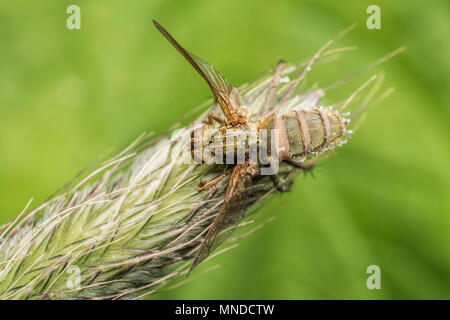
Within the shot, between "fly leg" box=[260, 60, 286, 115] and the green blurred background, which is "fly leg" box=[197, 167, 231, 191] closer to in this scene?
"fly leg" box=[260, 60, 286, 115]

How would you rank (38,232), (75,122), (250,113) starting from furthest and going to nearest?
(75,122) → (250,113) → (38,232)

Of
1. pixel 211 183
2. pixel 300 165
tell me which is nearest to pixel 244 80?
pixel 300 165

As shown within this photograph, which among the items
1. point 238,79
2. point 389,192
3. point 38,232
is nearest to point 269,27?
point 238,79

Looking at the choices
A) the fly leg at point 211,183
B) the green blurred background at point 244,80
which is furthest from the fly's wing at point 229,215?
the green blurred background at point 244,80

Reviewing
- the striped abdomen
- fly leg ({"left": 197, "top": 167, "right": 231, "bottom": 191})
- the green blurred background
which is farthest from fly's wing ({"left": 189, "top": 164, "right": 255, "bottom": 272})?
the green blurred background

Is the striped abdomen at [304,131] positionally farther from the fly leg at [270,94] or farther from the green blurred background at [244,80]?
the green blurred background at [244,80]
